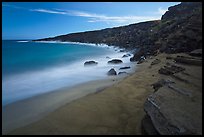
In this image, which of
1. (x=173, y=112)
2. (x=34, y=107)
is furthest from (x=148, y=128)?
(x=34, y=107)

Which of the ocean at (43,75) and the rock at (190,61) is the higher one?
the rock at (190,61)

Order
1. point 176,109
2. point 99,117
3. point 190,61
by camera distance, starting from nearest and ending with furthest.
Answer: point 176,109, point 99,117, point 190,61

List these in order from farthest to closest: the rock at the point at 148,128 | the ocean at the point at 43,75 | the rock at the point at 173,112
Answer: the ocean at the point at 43,75 → the rock at the point at 148,128 → the rock at the point at 173,112

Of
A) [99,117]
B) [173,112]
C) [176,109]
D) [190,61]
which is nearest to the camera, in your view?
[173,112]

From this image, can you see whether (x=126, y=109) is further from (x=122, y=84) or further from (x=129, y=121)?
(x=122, y=84)

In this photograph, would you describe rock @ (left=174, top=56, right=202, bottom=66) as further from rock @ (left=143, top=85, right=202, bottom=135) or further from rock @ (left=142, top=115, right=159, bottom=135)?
rock @ (left=142, top=115, right=159, bottom=135)

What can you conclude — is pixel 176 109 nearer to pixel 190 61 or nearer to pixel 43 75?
pixel 190 61

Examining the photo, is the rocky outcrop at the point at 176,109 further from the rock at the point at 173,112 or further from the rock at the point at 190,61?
the rock at the point at 190,61

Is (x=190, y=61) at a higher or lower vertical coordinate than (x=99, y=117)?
higher

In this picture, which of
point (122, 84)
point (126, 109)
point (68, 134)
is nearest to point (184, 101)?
point (126, 109)

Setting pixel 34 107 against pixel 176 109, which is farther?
pixel 34 107

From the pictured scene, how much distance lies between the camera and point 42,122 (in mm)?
7090

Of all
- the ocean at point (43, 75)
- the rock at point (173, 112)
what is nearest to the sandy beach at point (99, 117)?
the rock at point (173, 112)

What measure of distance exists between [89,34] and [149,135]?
377ft
